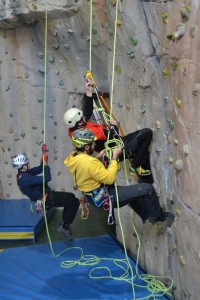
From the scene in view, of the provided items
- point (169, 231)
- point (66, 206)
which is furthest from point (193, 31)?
point (66, 206)

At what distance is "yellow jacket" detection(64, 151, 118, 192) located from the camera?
2.90 m

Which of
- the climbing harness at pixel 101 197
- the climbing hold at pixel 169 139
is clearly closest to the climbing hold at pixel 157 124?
the climbing hold at pixel 169 139

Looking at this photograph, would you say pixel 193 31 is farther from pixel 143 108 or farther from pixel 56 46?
pixel 56 46

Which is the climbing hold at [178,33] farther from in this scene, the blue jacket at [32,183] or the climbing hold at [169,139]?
the blue jacket at [32,183]

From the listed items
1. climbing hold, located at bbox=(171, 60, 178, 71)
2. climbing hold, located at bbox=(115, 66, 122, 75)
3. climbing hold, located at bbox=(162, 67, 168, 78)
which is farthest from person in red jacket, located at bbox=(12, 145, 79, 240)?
climbing hold, located at bbox=(171, 60, 178, 71)

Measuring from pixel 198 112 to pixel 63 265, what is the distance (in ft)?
6.94

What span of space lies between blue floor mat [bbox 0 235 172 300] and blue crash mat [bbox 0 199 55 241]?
31 cm

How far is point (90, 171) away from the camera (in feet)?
9.64

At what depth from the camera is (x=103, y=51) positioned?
4.36m

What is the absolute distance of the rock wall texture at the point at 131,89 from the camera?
261cm

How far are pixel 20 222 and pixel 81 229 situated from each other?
0.71 meters

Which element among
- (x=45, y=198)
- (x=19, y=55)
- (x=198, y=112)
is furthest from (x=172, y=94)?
(x=19, y=55)

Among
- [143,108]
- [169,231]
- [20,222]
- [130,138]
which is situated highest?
[143,108]

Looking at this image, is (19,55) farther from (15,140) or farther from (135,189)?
(135,189)
